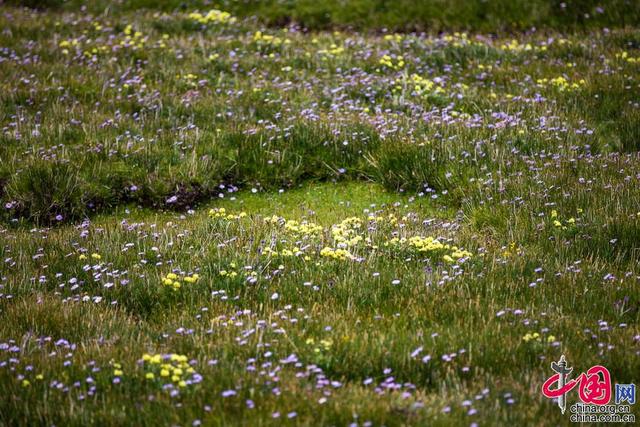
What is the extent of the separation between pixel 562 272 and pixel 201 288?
3119 millimetres

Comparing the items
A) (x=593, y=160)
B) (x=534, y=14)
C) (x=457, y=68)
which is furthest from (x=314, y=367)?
(x=534, y=14)

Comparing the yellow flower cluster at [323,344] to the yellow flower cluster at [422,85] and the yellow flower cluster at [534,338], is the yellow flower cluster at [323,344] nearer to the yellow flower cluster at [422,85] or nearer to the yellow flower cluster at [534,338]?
the yellow flower cluster at [534,338]

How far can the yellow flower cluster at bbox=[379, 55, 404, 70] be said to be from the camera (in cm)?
1163

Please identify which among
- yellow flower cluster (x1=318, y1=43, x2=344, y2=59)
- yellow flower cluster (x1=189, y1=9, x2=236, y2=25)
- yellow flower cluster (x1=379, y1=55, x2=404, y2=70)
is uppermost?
yellow flower cluster (x1=189, y1=9, x2=236, y2=25)

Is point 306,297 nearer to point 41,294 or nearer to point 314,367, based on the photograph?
point 314,367

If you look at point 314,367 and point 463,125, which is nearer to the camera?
point 314,367

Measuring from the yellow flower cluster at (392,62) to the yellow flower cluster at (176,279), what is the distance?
21.1 feet

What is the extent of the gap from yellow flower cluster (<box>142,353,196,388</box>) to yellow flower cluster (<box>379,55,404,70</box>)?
767 centimetres

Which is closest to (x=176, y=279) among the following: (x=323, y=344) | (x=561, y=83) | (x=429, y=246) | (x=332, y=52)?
(x=323, y=344)

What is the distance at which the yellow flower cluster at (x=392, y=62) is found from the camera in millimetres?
11633

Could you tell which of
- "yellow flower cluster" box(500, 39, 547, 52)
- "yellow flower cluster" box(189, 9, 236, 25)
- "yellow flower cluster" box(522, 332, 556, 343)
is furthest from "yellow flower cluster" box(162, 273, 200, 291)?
"yellow flower cluster" box(189, 9, 236, 25)

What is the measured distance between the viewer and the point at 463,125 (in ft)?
30.8

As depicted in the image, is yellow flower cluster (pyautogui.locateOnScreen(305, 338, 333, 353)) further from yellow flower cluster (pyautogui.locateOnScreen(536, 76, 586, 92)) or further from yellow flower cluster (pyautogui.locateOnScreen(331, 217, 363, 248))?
yellow flower cluster (pyautogui.locateOnScreen(536, 76, 586, 92))

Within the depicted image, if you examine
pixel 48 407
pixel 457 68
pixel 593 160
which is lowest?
pixel 48 407
